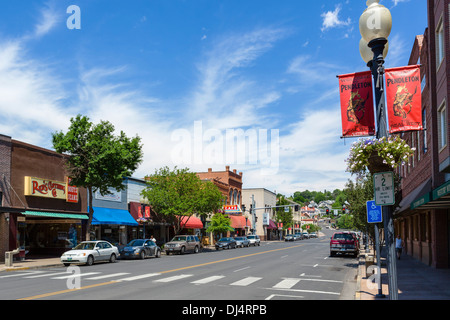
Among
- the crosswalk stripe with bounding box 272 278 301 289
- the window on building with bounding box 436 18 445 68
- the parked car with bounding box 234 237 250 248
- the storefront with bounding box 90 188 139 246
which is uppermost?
the window on building with bounding box 436 18 445 68

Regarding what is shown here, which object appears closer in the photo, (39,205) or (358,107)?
(358,107)

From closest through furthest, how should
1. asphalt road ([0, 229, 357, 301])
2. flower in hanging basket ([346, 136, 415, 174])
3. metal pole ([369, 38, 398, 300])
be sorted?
metal pole ([369, 38, 398, 300]), flower in hanging basket ([346, 136, 415, 174]), asphalt road ([0, 229, 357, 301])

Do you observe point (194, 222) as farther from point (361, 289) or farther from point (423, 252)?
point (361, 289)

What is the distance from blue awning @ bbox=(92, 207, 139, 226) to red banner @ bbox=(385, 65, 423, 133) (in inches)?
1142

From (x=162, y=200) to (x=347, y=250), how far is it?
17.7 metres

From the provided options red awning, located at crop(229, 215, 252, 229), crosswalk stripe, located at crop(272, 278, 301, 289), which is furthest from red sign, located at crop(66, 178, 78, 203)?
red awning, located at crop(229, 215, 252, 229)

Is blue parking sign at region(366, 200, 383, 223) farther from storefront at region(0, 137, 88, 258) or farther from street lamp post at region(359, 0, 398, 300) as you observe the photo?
storefront at region(0, 137, 88, 258)

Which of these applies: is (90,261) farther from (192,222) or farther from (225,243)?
(192,222)

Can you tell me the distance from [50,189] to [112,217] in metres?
6.47

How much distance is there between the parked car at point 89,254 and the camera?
79.8ft

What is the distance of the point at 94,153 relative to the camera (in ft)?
96.1

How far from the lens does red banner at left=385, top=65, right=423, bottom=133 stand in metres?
8.62

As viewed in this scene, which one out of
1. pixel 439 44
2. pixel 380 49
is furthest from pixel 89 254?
pixel 380 49

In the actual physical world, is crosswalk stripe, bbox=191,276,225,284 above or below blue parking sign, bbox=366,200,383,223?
below
